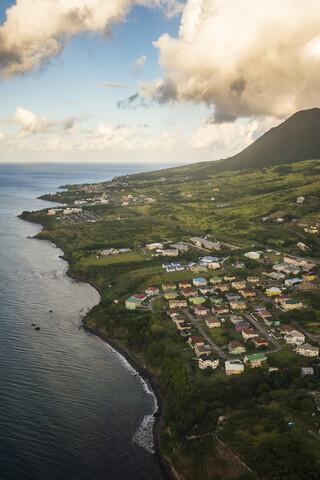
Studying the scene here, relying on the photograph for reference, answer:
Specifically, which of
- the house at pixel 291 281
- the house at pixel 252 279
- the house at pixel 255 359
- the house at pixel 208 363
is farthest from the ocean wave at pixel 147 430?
the house at pixel 291 281

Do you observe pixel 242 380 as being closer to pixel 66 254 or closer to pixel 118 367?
pixel 118 367

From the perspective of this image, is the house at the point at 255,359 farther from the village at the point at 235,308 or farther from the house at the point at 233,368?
the house at the point at 233,368

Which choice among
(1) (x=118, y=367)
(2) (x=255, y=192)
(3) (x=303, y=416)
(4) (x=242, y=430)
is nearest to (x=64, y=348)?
(1) (x=118, y=367)

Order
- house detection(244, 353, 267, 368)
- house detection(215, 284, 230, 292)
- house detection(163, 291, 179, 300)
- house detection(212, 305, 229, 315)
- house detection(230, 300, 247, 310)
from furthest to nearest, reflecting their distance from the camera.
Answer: house detection(215, 284, 230, 292) → house detection(163, 291, 179, 300) → house detection(230, 300, 247, 310) → house detection(212, 305, 229, 315) → house detection(244, 353, 267, 368)

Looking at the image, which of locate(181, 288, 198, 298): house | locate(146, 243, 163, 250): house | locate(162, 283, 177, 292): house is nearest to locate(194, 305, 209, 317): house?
locate(181, 288, 198, 298): house

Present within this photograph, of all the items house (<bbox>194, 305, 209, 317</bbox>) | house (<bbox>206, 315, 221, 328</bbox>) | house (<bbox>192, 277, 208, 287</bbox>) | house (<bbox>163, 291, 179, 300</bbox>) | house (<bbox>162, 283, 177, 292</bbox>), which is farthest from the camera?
house (<bbox>192, 277, 208, 287</bbox>)

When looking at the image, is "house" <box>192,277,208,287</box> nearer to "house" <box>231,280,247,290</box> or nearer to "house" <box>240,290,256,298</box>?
"house" <box>231,280,247,290</box>
